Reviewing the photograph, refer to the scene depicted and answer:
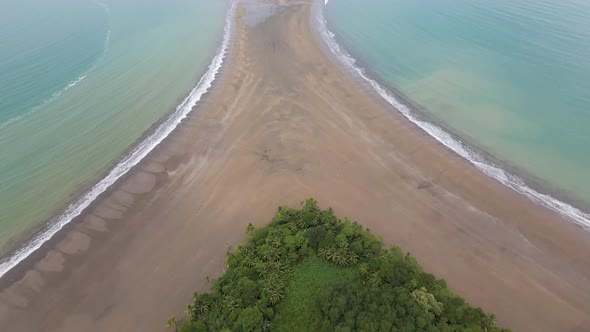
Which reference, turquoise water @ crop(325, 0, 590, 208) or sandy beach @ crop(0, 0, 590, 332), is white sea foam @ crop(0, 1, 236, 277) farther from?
turquoise water @ crop(325, 0, 590, 208)

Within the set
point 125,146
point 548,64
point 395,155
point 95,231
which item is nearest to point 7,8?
point 125,146

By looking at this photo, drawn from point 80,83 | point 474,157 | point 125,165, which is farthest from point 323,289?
point 80,83

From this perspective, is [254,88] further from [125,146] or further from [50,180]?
[50,180]

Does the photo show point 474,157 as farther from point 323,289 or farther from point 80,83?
point 80,83

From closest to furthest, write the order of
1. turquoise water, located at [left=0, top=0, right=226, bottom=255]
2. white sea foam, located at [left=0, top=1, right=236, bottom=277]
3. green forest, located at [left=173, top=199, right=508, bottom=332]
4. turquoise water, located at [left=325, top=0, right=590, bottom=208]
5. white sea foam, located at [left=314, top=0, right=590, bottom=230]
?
green forest, located at [left=173, top=199, right=508, bottom=332] → white sea foam, located at [left=0, top=1, right=236, bottom=277] → white sea foam, located at [left=314, top=0, right=590, bottom=230] → turquoise water, located at [left=0, top=0, right=226, bottom=255] → turquoise water, located at [left=325, top=0, right=590, bottom=208]

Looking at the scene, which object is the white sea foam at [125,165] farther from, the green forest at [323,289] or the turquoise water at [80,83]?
the green forest at [323,289]

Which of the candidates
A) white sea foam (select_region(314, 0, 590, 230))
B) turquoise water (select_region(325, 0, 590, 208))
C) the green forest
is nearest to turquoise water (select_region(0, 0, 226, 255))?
the green forest
